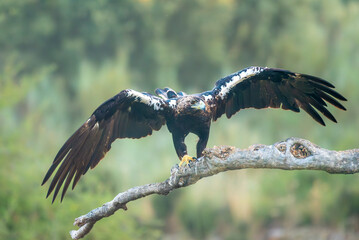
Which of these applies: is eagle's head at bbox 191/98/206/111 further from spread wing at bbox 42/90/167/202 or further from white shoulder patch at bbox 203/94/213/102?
spread wing at bbox 42/90/167/202

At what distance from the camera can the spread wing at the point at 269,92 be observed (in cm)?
845

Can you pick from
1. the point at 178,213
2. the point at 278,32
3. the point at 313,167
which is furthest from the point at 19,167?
the point at 278,32

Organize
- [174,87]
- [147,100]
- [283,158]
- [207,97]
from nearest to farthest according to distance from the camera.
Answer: [283,158] → [147,100] → [207,97] → [174,87]

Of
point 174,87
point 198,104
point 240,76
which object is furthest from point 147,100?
point 174,87

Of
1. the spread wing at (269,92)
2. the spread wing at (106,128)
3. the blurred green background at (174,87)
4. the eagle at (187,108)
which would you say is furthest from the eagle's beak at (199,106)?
the blurred green background at (174,87)

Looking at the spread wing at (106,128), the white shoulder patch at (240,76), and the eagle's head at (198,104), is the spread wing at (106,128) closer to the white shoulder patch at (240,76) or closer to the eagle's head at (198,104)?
the eagle's head at (198,104)

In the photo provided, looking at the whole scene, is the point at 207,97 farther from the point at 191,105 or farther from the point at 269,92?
the point at 269,92

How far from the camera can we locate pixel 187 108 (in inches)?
324

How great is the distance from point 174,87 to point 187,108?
13.7 metres

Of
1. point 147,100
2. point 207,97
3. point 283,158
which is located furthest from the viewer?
point 207,97

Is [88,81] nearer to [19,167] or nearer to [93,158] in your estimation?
[19,167]

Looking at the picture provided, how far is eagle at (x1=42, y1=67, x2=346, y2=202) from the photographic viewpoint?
8.08 m

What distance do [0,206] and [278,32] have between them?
12.8 meters

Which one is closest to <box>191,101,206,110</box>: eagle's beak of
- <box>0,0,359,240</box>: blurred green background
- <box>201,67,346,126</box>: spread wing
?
<box>201,67,346,126</box>: spread wing
